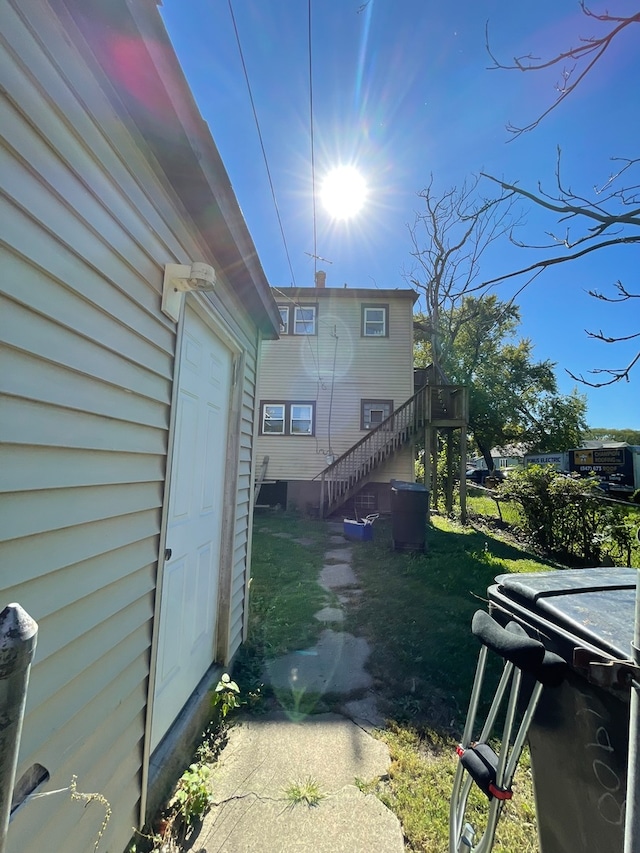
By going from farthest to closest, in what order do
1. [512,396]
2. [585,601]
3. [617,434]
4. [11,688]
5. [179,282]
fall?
[617,434] → [512,396] → [179,282] → [585,601] → [11,688]

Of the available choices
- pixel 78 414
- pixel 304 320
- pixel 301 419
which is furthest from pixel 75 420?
pixel 304 320

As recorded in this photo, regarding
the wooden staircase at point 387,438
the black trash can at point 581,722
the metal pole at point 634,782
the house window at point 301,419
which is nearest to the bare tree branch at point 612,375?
the black trash can at point 581,722

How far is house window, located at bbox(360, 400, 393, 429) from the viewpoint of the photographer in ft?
39.7

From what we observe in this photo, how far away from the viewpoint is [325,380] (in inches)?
486

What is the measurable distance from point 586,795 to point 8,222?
2.29 metres

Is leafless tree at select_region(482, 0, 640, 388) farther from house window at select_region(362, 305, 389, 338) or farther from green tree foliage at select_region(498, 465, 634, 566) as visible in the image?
house window at select_region(362, 305, 389, 338)

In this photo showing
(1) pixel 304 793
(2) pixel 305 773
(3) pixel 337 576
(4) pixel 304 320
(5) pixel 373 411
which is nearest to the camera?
(1) pixel 304 793

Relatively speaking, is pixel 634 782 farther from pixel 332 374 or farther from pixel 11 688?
pixel 332 374

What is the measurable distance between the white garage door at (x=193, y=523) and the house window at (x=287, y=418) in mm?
9212

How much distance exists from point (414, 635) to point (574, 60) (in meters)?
4.69

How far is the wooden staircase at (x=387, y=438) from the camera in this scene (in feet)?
34.3

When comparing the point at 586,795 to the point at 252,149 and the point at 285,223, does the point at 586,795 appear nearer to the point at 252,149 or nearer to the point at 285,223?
the point at 252,149

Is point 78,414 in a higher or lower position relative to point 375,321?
lower

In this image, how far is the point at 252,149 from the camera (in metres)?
4.43
